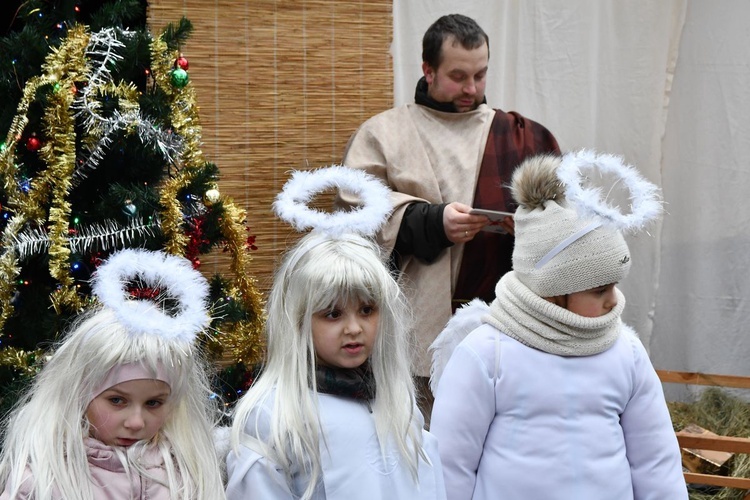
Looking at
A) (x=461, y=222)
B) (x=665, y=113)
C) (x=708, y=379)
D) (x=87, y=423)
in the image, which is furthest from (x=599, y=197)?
(x=665, y=113)

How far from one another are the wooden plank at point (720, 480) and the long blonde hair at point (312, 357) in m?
1.65

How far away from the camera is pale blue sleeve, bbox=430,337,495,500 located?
108 inches

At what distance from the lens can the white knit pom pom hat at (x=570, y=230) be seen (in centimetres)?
274

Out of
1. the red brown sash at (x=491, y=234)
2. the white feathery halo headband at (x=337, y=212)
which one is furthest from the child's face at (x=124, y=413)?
the red brown sash at (x=491, y=234)

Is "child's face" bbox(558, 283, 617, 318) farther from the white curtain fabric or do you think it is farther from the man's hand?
the white curtain fabric

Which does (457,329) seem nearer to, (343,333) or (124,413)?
(343,333)

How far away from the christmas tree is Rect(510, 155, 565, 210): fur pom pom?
0.93 m

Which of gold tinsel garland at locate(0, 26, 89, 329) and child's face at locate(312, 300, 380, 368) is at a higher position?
gold tinsel garland at locate(0, 26, 89, 329)

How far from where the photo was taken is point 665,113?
494 centimetres

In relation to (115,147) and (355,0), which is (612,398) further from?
(355,0)

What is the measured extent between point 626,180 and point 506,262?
100cm

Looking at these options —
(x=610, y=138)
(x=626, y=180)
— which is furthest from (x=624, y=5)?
(x=626, y=180)

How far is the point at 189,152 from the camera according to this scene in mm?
3227

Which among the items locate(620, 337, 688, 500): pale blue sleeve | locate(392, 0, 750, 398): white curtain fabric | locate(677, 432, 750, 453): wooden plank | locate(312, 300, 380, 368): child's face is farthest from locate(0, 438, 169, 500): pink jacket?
locate(392, 0, 750, 398): white curtain fabric
